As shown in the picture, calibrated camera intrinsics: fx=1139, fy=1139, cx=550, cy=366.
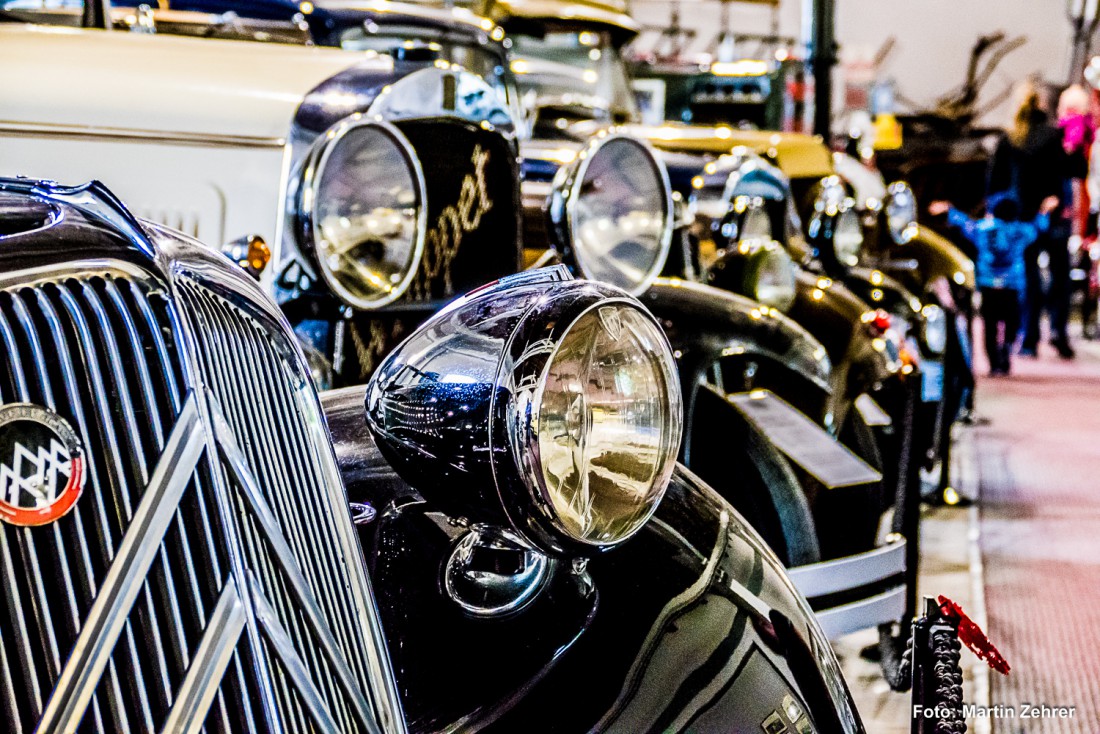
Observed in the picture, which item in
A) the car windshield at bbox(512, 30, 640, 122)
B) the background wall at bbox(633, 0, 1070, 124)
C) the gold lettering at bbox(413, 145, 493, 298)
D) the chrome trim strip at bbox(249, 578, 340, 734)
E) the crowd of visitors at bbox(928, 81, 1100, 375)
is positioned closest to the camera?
the chrome trim strip at bbox(249, 578, 340, 734)

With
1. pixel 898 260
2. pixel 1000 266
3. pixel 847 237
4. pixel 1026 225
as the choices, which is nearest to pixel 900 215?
pixel 898 260

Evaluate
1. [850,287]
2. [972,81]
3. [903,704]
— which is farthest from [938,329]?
[972,81]

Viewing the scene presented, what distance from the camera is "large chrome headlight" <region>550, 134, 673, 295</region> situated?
2658mm

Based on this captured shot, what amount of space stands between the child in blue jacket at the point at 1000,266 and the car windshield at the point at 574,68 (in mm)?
2568

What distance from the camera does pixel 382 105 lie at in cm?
259

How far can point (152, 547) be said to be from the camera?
0.91 metres

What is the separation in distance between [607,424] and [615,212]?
1605mm

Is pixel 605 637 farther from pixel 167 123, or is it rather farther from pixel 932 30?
pixel 932 30

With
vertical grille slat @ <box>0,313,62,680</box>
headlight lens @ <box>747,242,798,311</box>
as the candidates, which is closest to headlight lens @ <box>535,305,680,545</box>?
vertical grille slat @ <box>0,313,62,680</box>

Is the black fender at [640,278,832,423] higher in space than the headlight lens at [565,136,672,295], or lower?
lower

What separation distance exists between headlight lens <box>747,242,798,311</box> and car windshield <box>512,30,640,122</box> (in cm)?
337

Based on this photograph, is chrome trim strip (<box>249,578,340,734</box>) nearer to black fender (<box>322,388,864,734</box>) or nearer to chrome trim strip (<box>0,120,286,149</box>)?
black fender (<box>322,388,864,734</box>)

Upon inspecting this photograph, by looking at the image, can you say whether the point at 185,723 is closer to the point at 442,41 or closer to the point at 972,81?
the point at 442,41

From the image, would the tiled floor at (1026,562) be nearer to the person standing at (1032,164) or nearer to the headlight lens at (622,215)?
the headlight lens at (622,215)
